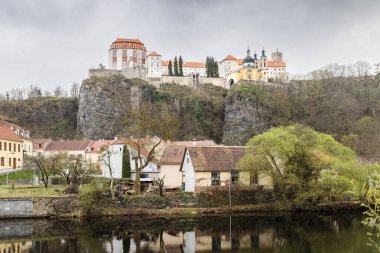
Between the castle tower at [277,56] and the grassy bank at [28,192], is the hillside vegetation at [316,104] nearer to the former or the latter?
the castle tower at [277,56]

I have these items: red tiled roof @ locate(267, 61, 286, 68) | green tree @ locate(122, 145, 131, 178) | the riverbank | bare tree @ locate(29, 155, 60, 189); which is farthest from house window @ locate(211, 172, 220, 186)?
red tiled roof @ locate(267, 61, 286, 68)

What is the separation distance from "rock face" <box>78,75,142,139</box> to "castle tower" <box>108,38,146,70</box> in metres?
10.4

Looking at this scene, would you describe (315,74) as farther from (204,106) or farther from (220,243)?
(220,243)

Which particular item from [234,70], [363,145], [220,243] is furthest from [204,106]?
[220,243]

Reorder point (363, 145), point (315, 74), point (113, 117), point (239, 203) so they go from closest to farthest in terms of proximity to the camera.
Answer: point (239, 203), point (363, 145), point (113, 117), point (315, 74)

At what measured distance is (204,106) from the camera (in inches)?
4277

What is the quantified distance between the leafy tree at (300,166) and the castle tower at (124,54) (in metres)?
82.1

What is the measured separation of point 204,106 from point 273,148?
71867mm

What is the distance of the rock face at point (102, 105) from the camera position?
318ft

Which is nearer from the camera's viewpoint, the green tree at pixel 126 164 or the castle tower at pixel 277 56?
the green tree at pixel 126 164

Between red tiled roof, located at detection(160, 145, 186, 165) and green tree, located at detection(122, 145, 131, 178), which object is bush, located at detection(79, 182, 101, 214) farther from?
green tree, located at detection(122, 145, 131, 178)

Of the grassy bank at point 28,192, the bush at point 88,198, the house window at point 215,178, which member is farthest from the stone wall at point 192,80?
the bush at point 88,198

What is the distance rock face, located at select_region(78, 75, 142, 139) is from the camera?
318 ft

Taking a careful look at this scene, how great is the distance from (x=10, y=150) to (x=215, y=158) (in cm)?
2945
